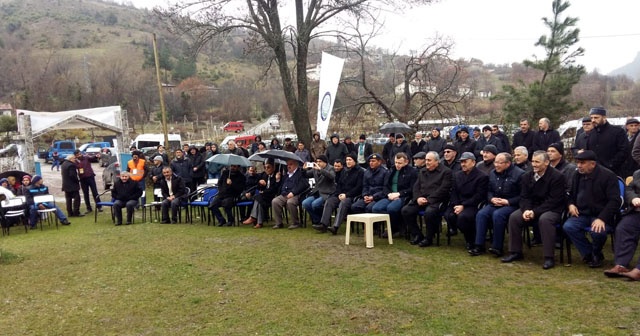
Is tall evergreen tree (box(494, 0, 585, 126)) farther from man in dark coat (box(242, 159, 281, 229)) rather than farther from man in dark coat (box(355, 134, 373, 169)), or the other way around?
man in dark coat (box(242, 159, 281, 229))

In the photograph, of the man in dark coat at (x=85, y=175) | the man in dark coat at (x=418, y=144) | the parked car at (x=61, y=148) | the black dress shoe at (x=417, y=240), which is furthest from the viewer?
the parked car at (x=61, y=148)

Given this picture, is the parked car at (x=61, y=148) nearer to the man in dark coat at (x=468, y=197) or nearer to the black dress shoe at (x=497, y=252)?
the man in dark coat at (x=468, y=197)

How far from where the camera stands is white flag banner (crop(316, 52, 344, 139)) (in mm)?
12094

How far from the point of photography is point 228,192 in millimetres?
9305

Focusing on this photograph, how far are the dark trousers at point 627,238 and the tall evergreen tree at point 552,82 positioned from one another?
12.2 metres

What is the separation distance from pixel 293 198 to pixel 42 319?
4739mm

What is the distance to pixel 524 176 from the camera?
5.83 metres

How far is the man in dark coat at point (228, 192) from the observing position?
365 inches

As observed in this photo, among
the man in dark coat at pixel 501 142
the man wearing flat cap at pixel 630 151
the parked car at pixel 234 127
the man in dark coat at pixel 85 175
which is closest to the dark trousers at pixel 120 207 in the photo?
the man in dark coat at pixel 85 175

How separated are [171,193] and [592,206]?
772 centimetres

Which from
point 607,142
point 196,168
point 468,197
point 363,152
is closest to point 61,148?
point 196,168

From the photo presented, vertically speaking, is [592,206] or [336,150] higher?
[336,150]

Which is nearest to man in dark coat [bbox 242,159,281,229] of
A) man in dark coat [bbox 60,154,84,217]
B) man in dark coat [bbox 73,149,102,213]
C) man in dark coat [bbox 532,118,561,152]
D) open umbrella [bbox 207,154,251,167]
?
open umbrella [bbox 207,154,251,167]

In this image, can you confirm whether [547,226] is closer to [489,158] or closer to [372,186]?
[489,158]
